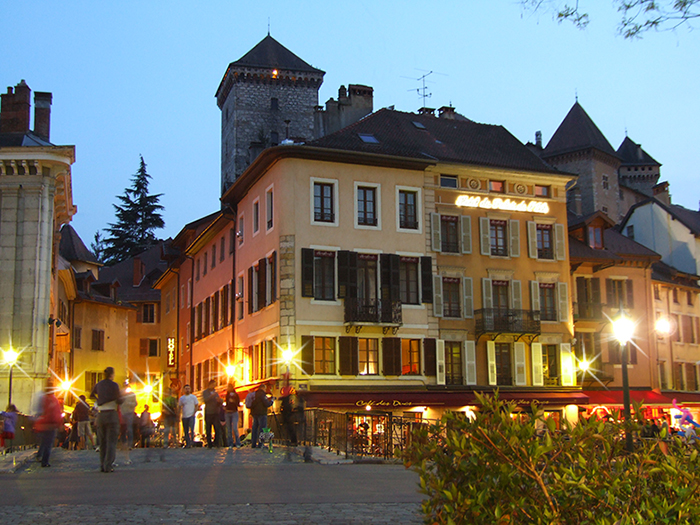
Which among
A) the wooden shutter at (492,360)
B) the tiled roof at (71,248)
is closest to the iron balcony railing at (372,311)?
the wooden shutter at (492,360)

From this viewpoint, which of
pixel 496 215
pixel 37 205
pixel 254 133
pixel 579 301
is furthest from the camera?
pixel 254 133

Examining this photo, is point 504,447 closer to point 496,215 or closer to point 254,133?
point 496,215

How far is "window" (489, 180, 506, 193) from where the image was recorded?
1577 inches

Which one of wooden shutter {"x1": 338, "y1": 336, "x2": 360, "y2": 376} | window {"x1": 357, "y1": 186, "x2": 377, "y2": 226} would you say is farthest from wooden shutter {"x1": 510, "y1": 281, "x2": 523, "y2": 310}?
wooden shutter {"x1": 338, "y1": 336, "x2": 360, "y2": 376}

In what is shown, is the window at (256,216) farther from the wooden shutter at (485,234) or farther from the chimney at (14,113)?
the chimney at (14,113)

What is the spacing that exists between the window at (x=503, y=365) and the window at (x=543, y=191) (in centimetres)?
712

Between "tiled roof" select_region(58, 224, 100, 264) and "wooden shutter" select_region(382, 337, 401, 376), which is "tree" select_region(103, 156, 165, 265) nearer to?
"tiled roof" select_region(58, 224, 100, 264)

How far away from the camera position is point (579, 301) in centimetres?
4438

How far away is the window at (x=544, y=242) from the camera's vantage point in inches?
1606

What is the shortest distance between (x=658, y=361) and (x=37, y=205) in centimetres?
3197

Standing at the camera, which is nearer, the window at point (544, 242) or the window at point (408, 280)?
the window at point (408, 280)

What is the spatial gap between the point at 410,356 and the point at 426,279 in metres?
3.22

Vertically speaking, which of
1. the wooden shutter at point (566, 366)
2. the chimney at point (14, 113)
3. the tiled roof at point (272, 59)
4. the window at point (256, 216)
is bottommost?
the wooden shutter at point (566, 366)

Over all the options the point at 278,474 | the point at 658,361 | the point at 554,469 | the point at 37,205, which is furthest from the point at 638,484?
the point at 658,361
